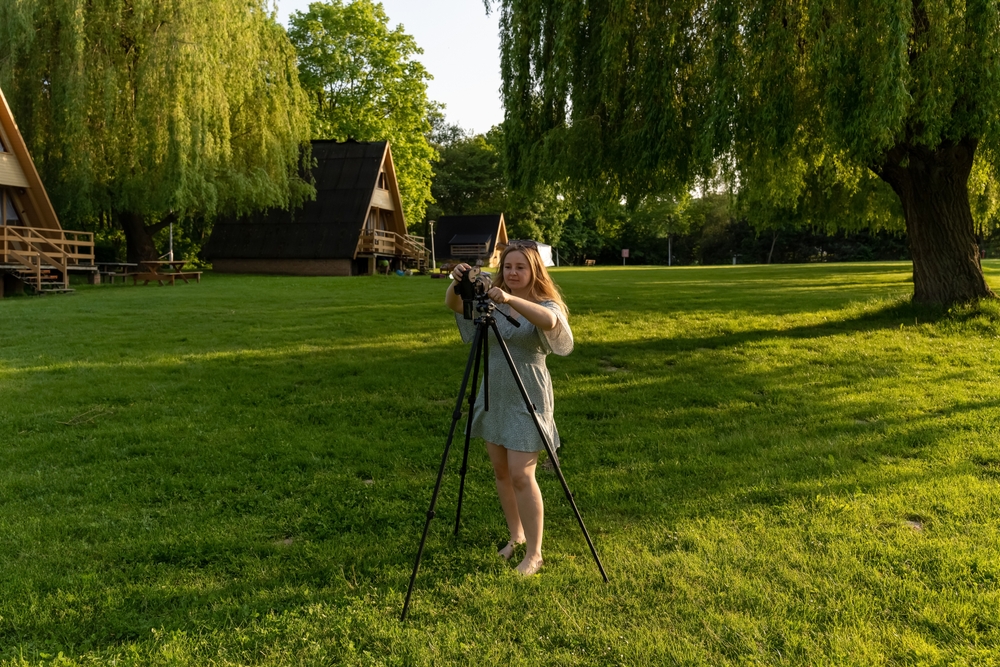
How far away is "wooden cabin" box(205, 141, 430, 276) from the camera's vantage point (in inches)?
1332

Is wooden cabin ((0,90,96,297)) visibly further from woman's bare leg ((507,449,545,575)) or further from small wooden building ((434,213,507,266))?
small wooden building ((434,213,507,266))

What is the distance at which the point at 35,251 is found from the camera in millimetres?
20906

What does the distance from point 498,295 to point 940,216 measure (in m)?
11.4

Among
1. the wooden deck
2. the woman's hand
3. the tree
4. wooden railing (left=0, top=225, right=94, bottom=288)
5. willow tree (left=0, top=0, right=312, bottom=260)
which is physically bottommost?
the woman's hand

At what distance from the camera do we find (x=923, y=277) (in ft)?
40.3

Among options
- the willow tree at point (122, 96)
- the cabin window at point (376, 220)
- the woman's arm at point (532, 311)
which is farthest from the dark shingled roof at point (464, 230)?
the woman's arm at point (532, 311)

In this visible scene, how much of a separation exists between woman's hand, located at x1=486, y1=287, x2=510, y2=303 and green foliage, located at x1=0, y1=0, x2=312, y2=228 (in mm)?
22753

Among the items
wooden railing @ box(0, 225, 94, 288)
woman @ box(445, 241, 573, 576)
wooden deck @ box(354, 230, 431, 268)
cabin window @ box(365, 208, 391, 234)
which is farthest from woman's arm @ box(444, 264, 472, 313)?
cabin window @ box(365, 208, 391, 234)

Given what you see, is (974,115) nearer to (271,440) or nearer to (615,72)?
(615,72)

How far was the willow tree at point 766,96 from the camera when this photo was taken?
352 inches

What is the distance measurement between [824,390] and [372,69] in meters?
37.4

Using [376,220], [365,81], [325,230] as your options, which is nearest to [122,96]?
[325,230]

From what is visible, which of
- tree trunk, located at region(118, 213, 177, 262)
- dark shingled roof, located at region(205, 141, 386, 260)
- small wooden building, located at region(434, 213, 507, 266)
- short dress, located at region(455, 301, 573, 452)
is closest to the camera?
short dress, located at region(455, 301, 573, 452)

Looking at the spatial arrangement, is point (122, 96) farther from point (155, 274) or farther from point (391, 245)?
point (391, 245)
